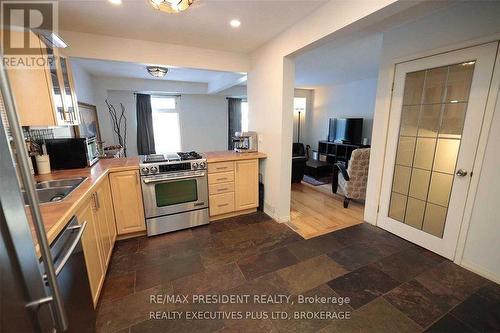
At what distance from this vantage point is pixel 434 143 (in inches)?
90.3

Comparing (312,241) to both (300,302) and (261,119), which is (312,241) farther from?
(261,119)

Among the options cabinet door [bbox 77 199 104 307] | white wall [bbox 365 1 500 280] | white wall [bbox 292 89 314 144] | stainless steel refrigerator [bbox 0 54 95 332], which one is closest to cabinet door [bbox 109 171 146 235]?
cabinet door [bbox 77 199 104 307]

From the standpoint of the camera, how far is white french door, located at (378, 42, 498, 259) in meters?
1.99

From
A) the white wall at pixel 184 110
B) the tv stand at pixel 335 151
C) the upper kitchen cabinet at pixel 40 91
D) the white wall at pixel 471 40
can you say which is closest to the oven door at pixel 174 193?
the upper kitchen cabinet at pixel 40 91

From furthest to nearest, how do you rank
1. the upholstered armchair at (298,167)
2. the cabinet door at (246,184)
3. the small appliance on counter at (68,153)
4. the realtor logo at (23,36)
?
the upholstered armchair at (298,167)
the cabinet door at (246,184)
the small appliance on counter at (68,153)
the realtor logo at (23,36)

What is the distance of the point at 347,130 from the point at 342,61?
218 cm

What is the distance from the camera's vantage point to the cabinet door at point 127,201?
250 centimetres

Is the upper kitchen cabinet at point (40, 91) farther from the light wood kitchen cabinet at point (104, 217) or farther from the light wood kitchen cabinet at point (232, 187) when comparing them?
the light wood kitchen cabinet at point (232, 187)

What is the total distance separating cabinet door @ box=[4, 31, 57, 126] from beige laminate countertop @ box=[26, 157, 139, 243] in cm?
56

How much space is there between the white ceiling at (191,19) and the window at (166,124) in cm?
334

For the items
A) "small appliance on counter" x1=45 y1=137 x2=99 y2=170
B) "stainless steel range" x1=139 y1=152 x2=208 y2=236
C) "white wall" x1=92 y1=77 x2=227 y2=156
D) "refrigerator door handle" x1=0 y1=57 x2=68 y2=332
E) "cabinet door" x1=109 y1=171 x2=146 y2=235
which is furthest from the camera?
"white wall" x1=92 y1=77 x2=227 y2=156

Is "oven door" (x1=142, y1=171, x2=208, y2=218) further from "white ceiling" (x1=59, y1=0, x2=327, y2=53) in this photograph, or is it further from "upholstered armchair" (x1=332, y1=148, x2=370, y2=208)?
"upholstered armchair" (x1=332, y1=148, x2=370, y2=208)

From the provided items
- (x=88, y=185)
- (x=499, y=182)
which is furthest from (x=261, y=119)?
(x=499, y=182)

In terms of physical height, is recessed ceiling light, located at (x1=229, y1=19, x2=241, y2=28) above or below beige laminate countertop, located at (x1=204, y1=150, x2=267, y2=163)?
above
